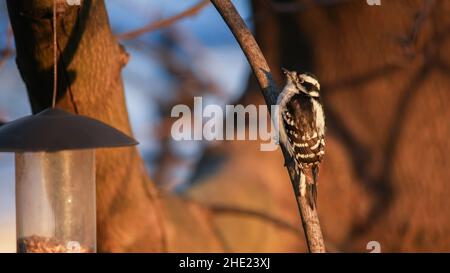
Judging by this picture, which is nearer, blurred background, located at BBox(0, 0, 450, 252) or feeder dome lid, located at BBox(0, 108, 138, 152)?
feeder dome lid, located at BBox(0, 108, 138, 152)

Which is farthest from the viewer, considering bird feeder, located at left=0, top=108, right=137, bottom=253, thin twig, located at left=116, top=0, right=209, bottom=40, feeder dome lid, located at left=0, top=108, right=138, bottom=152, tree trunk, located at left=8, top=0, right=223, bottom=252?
thin twig, located at left=116, top=0, right=209, bottom=40

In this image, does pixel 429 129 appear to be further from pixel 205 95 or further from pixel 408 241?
pixel 205 95

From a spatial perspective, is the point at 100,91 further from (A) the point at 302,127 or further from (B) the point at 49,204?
(A) the point at 302,127

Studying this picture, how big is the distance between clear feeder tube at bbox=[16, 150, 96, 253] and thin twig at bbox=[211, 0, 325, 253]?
77cm

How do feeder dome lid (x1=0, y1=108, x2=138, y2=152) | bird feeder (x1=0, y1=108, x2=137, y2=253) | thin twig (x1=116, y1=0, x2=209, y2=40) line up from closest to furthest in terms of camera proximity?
feeder dome lid (x1=0, y1=108, x2=138, y2=152) → bird feeder (x1=0, y1=108, x2=137, y2=253) → thin twig (x1=116, y1=0, x2=209, y2=40)

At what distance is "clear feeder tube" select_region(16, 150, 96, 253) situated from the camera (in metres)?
2.88

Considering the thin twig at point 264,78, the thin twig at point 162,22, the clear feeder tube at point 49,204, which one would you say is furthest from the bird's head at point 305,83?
the thin twig at point 162,22

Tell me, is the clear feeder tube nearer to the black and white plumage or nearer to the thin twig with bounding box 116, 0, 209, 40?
the black and white plumage

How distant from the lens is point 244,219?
471cm

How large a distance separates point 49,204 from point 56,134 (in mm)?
502

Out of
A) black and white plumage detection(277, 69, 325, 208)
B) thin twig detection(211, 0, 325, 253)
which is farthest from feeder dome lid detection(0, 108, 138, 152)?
black and white plumage detection(277, 69, 325, 208)

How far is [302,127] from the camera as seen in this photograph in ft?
9.95

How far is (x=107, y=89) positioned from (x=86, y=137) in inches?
37.4
